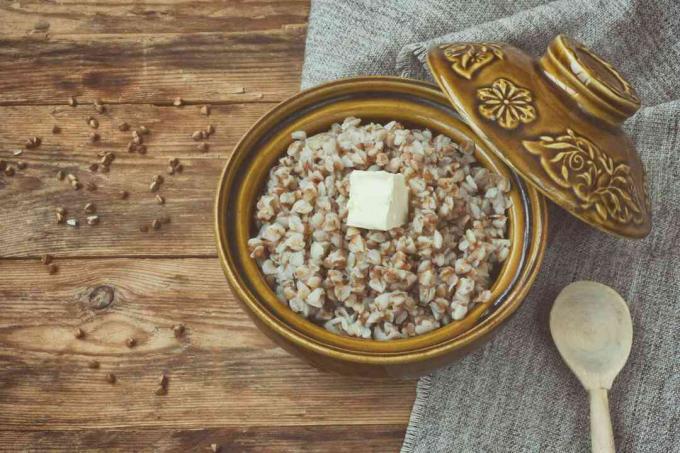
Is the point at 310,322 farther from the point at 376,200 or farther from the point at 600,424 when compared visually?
the point at 600,424

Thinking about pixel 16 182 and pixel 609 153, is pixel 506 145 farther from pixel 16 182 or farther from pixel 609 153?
pixel 16 182

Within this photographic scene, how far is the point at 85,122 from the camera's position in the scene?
6.05ft

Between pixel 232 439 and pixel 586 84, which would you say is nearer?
pixel 586 84

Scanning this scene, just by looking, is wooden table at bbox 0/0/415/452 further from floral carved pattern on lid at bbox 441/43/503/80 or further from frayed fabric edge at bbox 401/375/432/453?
floral carved pattern on lid at bbox 441/43/503/80

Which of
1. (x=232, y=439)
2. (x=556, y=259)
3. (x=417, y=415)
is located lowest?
(x=232, y=439)

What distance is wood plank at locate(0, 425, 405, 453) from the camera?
5.05 feet

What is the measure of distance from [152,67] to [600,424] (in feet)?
4.62

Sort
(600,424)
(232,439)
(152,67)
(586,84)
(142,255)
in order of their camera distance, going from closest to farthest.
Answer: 1. (586,84)
2. (600,424)
3. (232,439)
4. (142,255)
5. (152,67)

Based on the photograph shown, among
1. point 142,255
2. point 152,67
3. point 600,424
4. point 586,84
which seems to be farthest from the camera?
point 152,67

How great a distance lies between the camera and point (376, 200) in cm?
129

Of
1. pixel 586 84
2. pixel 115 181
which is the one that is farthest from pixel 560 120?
pixel 115 181

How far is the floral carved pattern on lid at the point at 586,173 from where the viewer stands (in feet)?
4.17

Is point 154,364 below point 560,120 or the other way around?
below

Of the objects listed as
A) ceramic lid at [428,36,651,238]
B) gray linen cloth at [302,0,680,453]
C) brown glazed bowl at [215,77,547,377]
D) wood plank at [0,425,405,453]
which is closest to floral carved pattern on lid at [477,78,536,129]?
ceramic lid at [428,36,651,238]
